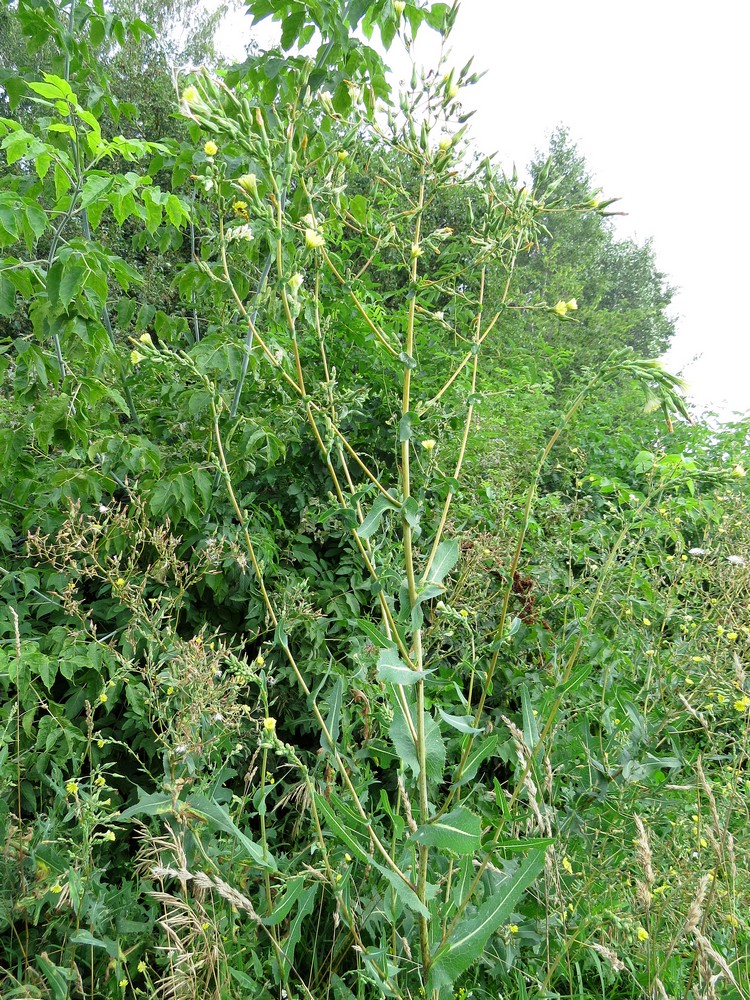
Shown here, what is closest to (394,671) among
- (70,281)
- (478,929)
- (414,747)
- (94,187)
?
(414,747)

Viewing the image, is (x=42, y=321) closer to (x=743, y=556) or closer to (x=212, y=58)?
(x=743, y=556)

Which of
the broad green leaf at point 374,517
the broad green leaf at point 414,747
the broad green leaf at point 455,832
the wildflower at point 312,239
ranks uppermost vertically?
the wildflower at point 312,239

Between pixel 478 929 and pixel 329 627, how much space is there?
4.87ft

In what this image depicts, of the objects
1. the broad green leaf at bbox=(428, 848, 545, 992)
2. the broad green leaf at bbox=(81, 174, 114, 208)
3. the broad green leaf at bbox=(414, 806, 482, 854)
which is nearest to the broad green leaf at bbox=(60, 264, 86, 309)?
the broad green leaf at bbox=(81, 174, 114, 208)

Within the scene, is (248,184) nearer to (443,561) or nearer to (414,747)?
(443,561)

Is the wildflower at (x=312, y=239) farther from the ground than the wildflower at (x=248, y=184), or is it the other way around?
the wildflower at (x=248, y=184)

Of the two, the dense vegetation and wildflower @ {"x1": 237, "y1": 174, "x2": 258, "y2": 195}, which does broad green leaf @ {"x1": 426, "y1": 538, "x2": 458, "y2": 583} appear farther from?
wildflower @ {"x1": 237, "y1": 174, "x2": 258, "y2": 195}

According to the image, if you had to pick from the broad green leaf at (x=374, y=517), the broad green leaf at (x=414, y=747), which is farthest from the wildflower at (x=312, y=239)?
the broad green leaf at (x=414, y=747)

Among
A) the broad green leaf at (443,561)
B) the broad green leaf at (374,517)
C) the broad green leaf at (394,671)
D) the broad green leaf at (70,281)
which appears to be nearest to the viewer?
the broad green leaf at (394,671)

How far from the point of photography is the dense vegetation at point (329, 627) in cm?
125

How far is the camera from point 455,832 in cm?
111

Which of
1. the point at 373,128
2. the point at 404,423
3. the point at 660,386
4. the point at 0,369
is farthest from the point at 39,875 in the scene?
the point at 373,128

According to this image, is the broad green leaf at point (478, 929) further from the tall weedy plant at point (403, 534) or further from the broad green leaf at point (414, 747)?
the broad green leaf at point (414, 747)

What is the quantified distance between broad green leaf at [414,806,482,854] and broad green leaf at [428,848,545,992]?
5.8 inches
